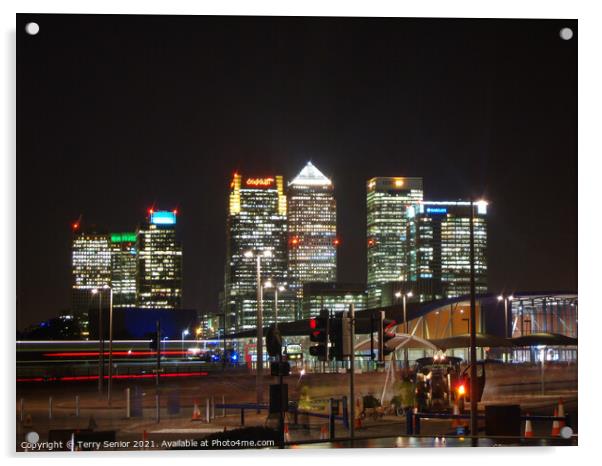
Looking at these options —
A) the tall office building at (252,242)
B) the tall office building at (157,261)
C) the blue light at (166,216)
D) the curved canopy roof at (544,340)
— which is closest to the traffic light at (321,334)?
the curved canopy roof at (544,340)

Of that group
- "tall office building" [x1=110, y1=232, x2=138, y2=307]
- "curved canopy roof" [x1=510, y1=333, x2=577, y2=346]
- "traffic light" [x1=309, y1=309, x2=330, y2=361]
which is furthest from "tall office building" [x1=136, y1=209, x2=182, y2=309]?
"traffic light" [x1=309, y1=309, x2=330, y2=361]

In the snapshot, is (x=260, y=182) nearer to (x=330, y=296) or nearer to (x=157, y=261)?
(x=330, y=296)

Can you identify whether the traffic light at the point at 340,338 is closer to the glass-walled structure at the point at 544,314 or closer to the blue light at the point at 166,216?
the blue light at the point at 166,216

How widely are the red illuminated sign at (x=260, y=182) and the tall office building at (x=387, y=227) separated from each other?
10482 millimetres

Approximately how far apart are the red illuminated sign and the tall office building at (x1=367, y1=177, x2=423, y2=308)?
10482mm

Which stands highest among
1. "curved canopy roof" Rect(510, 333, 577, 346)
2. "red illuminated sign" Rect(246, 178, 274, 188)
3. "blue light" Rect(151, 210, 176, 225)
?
"red illuminated sign" Rect(246, 178, 274, 188)

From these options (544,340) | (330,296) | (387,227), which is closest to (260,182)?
(387,227)

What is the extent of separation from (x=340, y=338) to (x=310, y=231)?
95041 mm

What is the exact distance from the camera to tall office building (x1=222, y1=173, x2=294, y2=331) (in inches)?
4257

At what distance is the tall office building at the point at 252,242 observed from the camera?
10812 centimetres

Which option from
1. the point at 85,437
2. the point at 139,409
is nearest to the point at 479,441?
the point at 85,437

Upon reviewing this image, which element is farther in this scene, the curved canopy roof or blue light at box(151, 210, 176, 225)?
blue light at box(151, 210, 176, 225)

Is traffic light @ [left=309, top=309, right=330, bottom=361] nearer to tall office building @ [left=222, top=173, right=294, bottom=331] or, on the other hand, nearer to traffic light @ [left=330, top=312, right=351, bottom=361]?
traffic light @ [left=330, top=312, right=351, bottom=361]

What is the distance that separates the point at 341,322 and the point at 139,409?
526 inches
